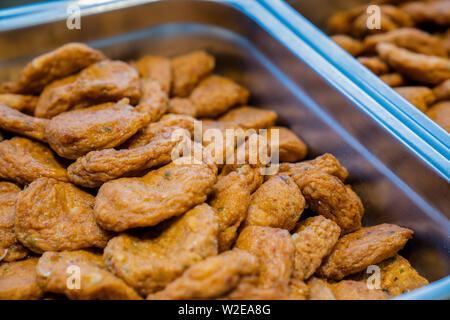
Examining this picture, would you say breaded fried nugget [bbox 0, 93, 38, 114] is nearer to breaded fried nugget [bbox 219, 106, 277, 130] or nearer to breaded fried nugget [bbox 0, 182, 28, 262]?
breaded fried nugget [bbox 0, 182, 28, 262]

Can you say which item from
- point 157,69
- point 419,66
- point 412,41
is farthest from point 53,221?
point 412,41

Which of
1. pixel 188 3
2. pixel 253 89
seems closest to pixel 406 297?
pixel 253 89

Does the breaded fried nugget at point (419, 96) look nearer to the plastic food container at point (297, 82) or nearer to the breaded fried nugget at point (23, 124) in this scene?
the plastic food container at point (297, 82)

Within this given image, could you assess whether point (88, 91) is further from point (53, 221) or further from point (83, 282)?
point (83, 282)

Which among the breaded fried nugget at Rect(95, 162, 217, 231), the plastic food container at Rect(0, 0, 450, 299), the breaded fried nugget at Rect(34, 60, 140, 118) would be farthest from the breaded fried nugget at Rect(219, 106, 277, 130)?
the breaded fried nugget at Rect(95, 162, 217, 231)
